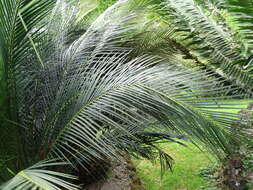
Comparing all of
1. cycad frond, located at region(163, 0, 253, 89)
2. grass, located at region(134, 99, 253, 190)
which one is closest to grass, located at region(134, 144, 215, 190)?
grass, located at region(134, 99, 253, 190)

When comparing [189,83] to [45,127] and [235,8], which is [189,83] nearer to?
[235,8]

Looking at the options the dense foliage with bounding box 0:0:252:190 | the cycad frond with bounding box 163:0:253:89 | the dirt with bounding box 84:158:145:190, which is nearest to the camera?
the dense foliage with bounding box 0:0:252:190

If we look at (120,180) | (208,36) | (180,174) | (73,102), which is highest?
(73,102)

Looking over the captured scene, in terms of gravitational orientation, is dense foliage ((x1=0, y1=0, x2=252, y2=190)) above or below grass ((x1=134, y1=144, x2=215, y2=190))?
above

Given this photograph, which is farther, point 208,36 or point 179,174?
point 179,174

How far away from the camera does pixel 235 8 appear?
2154 mm

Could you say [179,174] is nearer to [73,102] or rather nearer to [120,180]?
[120,180]

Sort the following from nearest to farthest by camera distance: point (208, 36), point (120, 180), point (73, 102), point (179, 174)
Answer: point (73, 102) < point (120, 180) < point (208, 36) < point (179, 174)

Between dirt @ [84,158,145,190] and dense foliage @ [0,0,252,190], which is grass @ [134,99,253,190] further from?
dense foliage @ [0,0,252,190]

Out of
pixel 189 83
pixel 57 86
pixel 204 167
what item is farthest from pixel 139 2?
pixel 204 167

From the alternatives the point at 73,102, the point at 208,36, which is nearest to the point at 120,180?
Result: the point at 73,102

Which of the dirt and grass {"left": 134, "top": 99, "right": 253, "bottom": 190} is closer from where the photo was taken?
the dirt

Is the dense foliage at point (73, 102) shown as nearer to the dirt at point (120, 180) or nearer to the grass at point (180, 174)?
the dirt at point (120, 180)

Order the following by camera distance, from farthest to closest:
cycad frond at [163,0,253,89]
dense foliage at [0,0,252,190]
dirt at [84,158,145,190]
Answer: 1. cycad frond at [163,0,253,89]
2. dirt at [84,158,145,190]
3. dense foliage at [0,0,252,190]
